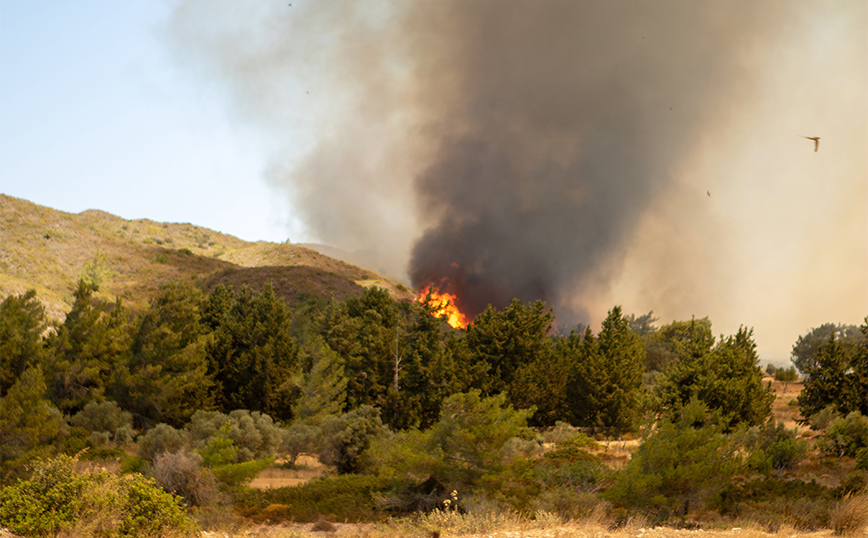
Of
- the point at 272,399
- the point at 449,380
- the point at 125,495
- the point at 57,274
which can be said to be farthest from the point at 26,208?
the point at 125,495

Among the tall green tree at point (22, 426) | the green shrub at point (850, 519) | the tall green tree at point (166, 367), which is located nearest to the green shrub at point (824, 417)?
the green shrub at point (850, 519)

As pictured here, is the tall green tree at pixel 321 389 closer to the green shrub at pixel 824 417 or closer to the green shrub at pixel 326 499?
the green shrub at pixel 326 499

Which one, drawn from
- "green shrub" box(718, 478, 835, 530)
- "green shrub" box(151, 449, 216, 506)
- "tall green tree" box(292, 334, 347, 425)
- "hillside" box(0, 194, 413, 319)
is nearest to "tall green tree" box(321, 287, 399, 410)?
"tall green tree" box(292, 334, 347, 425)

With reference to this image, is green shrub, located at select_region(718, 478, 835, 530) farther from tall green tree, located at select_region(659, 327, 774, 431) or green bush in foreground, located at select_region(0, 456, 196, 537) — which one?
green bush in foreground, located at select_region(0, 456, 196, 537)

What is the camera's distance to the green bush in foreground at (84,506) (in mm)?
10984

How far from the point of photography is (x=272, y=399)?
40.7 metres

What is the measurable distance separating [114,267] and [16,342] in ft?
278

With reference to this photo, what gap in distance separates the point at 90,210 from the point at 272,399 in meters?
157

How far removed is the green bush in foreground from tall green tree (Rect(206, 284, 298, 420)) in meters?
28.4

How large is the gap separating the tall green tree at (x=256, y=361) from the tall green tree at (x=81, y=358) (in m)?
7.14

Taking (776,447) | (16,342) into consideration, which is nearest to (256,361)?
(16,342)

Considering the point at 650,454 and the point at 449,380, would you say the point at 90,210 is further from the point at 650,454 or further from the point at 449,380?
the point at 650,454

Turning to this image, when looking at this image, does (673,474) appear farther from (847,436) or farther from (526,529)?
(847,436)

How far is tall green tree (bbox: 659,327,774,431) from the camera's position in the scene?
33.1m
